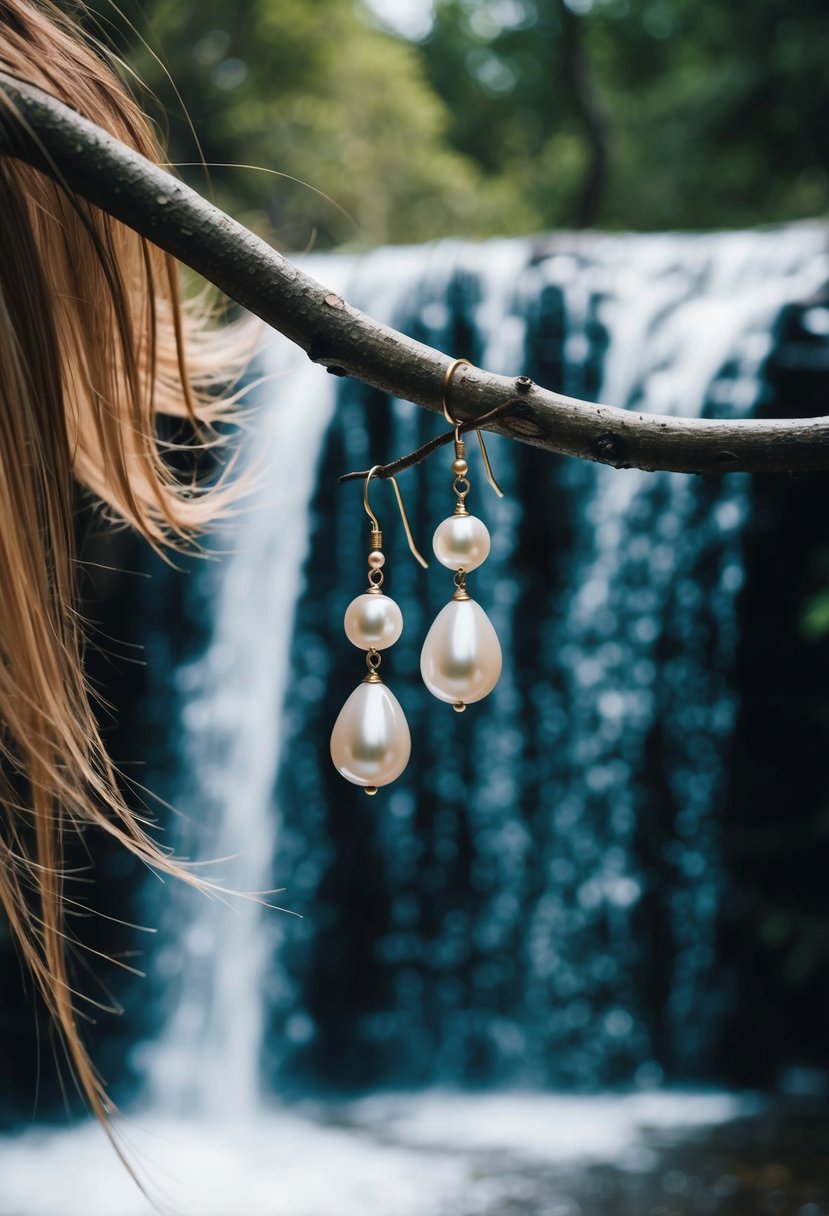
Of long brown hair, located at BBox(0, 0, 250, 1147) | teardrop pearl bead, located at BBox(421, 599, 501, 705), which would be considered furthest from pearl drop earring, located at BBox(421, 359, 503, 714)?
long brown hair, located at BBox(0, 0, 250, 1147)

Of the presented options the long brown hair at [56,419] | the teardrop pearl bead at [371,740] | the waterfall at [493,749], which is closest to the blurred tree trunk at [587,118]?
the waterfall at [493,749]

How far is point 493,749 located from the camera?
211 inches

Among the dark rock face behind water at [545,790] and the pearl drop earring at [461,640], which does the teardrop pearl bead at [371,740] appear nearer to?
the pearl drop earring at [461,640]

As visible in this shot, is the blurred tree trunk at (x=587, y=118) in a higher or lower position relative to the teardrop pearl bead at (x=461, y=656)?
higher

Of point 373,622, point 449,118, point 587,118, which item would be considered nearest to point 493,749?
point 373,622

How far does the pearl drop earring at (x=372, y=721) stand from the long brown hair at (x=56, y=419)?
0.18 metres

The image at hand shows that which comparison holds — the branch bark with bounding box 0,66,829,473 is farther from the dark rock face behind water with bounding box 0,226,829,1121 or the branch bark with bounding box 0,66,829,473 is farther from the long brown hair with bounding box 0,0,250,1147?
the dark rock face behind water with bounding box 0,226,829,1121

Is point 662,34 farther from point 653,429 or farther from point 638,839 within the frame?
point 653,429

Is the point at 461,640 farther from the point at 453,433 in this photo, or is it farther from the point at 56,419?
the point at 56,419

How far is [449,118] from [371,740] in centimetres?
1815

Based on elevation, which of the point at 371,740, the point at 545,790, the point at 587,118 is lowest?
the point at 545,790

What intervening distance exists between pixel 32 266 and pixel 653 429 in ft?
1.56

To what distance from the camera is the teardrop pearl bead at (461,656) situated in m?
0.96

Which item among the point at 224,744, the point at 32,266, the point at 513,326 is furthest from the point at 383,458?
the point at 32,266
